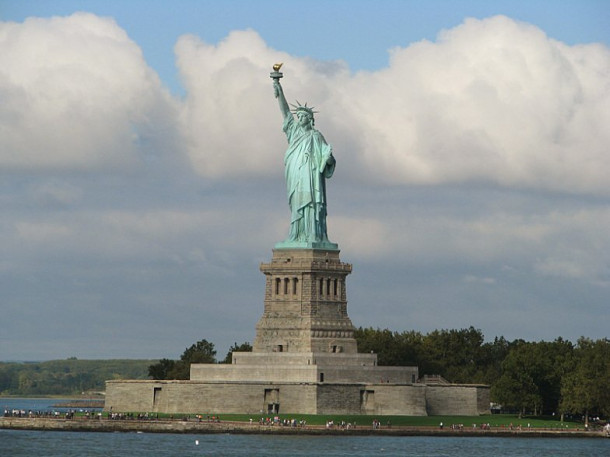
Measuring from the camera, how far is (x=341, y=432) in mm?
94312

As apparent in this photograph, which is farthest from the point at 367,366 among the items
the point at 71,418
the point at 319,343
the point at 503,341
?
the point at 503,341

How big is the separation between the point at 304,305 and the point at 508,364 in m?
16.8

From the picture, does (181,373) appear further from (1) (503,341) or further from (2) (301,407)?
(1) (503,341)

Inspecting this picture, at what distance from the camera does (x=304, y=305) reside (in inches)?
4006

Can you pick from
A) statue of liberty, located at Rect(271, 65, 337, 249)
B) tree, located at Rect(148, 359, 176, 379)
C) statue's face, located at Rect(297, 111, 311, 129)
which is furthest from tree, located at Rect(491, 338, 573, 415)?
tree, located at Rect(148, 359, 176, 379)

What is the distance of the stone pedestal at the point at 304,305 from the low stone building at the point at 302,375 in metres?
0.06

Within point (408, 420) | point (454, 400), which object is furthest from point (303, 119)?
point (454, 400)

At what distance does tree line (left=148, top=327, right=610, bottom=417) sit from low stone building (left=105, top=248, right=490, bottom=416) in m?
5.61

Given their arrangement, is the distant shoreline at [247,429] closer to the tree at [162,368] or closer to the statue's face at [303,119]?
the statue's face at [303,119]

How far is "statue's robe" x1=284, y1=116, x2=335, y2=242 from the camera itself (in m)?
103

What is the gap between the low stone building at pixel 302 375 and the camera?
98438 millimetres

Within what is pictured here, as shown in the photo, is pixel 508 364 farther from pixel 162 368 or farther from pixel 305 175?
pixel 162 368

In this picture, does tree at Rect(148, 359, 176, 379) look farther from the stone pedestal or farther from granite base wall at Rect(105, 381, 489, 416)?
the stone pedestal

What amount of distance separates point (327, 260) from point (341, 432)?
42.5 feet
